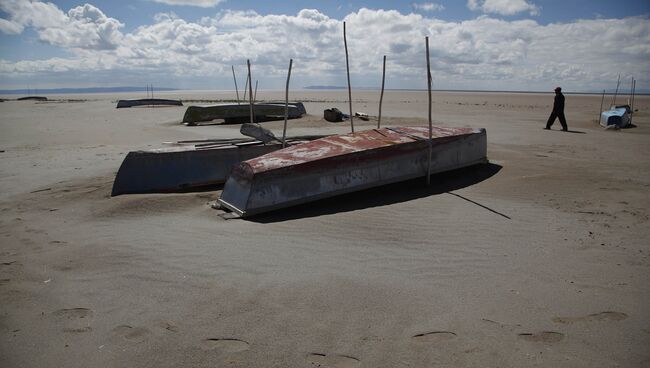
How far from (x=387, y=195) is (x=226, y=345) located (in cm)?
365

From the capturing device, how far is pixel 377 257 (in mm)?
3906

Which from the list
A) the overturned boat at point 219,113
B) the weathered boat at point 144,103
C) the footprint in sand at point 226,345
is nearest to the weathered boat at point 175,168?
the footprint in sand at point 226,345

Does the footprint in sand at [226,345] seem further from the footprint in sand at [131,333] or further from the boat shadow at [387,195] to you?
the boat shadow at [387,195]

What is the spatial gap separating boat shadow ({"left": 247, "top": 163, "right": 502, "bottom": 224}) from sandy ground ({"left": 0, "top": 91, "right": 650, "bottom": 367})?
4 cm

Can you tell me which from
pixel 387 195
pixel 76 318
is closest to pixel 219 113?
pixel 387 195

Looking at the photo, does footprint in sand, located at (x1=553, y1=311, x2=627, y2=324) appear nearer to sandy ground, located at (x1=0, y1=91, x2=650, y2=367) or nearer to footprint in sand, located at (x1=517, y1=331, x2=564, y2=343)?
sandy ground, located at (x1=0, y1=91, x2=650, y2=367)

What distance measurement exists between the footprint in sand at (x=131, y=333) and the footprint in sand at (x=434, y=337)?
1668 millimetres

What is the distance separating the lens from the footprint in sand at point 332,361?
2.45 metres

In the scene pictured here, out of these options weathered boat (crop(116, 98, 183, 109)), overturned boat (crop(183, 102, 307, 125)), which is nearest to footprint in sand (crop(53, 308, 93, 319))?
overturned boat (crop(183, 102, 307, 125))

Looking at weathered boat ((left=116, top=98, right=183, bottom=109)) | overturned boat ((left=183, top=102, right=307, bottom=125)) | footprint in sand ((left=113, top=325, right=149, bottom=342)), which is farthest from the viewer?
weathered boat ((left=116, top=98, right=183, bottom=109))

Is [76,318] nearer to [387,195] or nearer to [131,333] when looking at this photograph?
[131,333]

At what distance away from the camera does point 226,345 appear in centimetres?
265

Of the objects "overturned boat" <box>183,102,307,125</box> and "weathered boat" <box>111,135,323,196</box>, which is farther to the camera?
"overturned boat" <box>183,102,307,125</box>

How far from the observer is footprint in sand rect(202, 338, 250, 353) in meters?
2.61
